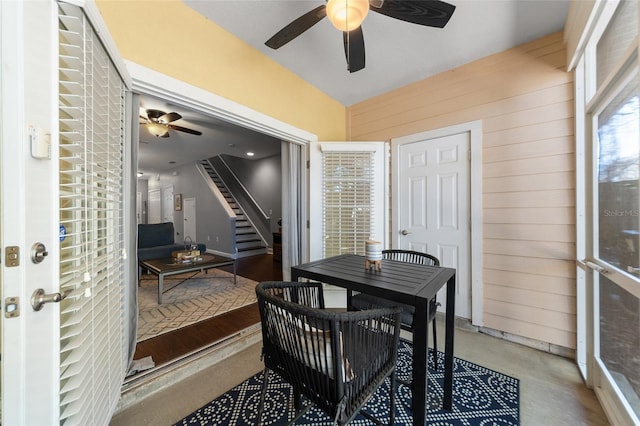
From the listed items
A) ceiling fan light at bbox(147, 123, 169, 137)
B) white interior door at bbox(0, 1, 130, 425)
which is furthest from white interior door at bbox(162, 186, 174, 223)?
white interior door at bbox(0, 1, 130, 425)

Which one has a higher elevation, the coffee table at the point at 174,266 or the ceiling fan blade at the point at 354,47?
the ceiling fan blade at the point at 354,47

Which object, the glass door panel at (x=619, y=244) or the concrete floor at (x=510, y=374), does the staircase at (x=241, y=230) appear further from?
the glass door panel at (x=619, y=244)

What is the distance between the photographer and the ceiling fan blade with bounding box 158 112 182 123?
3301 millimetres

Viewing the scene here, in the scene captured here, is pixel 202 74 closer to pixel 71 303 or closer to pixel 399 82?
pixel 71 303

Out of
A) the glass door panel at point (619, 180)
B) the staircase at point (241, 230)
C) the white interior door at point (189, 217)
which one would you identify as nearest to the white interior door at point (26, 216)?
the glass door panel at point (619, 180)

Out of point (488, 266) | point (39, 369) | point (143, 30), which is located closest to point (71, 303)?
point (39, 369)

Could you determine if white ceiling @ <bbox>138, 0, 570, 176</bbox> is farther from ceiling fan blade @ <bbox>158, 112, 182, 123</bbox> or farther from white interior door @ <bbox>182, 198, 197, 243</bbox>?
white interior door @ <bbox>182, 198, 197, 243</bbox>

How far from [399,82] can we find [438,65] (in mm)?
450

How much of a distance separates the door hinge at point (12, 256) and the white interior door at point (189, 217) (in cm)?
744

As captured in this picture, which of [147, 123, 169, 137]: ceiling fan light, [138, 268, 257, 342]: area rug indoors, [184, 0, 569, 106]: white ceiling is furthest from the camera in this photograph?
[147, 123, 169, 137]: ceiling fan light

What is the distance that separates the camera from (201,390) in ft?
5.63

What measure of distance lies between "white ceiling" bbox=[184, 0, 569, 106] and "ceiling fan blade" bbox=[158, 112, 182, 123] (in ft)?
5.34

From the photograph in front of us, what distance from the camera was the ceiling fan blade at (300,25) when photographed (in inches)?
63.2

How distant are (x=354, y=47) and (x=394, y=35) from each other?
0.68 metres
